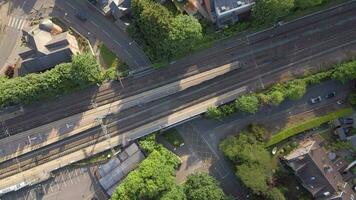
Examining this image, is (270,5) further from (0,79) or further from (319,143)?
(0,79)

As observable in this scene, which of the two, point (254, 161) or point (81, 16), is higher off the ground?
point (81, 16)

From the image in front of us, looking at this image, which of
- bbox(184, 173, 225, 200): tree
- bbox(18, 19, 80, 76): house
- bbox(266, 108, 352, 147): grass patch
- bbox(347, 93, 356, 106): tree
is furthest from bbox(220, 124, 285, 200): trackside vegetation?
bbox(18, 19, 80, 76): house

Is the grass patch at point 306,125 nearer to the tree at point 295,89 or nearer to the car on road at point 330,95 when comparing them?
the car on road at point 330,95

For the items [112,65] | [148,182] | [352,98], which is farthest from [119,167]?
[352,98]

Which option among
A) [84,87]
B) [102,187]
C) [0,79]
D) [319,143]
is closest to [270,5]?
[319,143]

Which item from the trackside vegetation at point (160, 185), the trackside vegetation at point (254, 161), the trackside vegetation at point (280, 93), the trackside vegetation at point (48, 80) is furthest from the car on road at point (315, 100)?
the trackside vegetation at point (48, 80)

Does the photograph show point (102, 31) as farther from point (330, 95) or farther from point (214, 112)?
point (330, 95)

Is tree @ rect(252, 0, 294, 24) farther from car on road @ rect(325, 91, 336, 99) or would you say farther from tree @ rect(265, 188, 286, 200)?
tree @ rect(265, 188, 286, 200)
